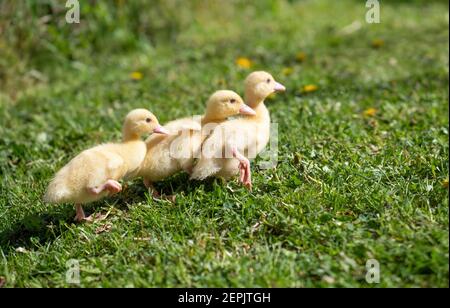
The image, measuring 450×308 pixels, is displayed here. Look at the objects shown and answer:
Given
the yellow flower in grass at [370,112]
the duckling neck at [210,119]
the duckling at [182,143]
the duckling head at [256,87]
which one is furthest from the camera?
the yellow flower in grass at [370,112]

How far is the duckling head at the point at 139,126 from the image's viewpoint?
4316mm

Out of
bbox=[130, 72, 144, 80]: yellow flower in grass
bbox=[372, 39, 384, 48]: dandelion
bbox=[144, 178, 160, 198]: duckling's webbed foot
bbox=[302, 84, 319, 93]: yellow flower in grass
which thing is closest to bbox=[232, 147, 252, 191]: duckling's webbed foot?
bbox=[144, 178, 160, 198]: duckling's webbed foot

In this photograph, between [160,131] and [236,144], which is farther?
[160,131]

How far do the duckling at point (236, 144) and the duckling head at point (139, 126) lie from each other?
0.40m

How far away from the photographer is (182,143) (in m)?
4.27

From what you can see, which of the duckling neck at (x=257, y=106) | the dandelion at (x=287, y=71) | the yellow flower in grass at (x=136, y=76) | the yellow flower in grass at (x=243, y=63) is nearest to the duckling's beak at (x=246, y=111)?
the duckling neck at (x=257, y=106)

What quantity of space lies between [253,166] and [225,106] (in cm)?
55

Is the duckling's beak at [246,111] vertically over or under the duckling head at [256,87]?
under

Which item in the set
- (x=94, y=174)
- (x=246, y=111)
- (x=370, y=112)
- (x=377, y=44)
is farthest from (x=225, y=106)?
(x=377, y=44)

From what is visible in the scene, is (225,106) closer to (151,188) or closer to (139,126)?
(139,126)

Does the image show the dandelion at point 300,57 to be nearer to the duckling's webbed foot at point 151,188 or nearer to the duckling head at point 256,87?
the duckling head at point 256,87

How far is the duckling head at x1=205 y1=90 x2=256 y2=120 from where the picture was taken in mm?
4371

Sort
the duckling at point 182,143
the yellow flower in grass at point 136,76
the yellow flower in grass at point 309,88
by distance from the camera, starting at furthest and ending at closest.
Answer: the yellow flower in grass at point 136,76
the yellow flower in grass at point 309,88
the duckling at point 182,143
